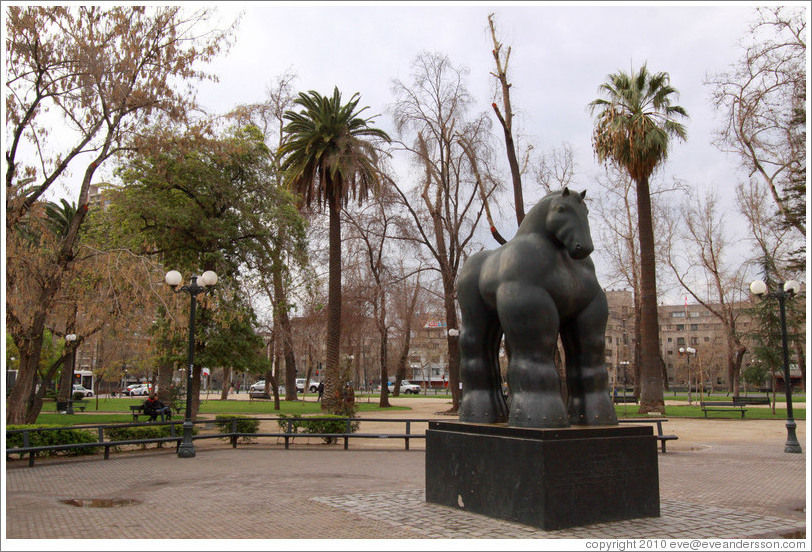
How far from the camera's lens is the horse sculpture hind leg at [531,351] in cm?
687

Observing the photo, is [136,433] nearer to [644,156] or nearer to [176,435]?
[176,435]

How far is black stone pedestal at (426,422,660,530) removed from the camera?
6340mm

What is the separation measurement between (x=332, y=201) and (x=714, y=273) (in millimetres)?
29014

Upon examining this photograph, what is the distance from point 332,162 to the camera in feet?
82.9

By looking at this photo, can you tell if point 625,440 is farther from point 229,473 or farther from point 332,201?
point 332,201

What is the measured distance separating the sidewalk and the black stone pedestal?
0.54 ft

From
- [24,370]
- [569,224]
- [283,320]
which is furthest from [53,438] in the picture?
[283,320]

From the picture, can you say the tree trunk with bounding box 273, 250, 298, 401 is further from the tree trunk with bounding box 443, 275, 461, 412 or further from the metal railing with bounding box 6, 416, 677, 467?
the metal railing with bounding box 6, 416, 677, 467

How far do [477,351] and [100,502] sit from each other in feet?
17.1

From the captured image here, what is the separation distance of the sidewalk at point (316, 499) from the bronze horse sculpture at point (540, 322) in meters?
1.26

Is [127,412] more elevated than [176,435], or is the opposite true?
Answer: [176,435]

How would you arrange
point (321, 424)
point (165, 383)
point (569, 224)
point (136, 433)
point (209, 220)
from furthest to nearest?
point (165, 383)
point (209, 220)
point (321, 424)
point (136, 433)
point (569, 224)

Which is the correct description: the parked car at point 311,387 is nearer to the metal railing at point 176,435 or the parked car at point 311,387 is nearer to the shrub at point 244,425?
the shrub at point 244,425

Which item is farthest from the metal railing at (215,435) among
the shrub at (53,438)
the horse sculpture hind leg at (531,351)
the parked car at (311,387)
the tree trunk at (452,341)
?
the parked car at (311,387)
